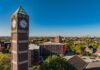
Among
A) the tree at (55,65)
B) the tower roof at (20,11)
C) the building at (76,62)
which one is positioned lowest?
the building at (76,62)

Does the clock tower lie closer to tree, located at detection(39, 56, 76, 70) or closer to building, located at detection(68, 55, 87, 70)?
tree, located at detection(39, 56, 76, 70)

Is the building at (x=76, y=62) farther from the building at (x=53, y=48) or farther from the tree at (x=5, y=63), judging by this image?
the building at (x=53, y=48)

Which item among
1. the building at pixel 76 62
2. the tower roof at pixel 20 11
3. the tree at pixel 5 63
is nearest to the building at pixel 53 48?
the building at pixel 76 62

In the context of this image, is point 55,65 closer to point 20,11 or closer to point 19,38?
point 19,38

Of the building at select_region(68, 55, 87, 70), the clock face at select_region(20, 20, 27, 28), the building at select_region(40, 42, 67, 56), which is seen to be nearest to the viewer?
the clock face at select_region(20, 20, 27, 28)

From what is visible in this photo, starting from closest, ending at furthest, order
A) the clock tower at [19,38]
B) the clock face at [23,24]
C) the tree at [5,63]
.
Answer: the clock tower at [19,38] < the clock face at [23,24] < the tree at [5,63]

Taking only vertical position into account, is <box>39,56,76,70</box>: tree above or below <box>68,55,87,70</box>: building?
above

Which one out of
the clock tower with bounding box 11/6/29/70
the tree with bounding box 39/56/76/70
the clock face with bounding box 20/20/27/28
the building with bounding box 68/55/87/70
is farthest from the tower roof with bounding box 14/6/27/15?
the building with bounding box 68/55/87/70

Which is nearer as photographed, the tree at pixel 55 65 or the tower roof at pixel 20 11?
the tower roof at pixel 20 11

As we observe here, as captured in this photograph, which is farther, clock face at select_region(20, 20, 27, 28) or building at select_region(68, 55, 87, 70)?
building at select_region(68, 55, 87, 70)
